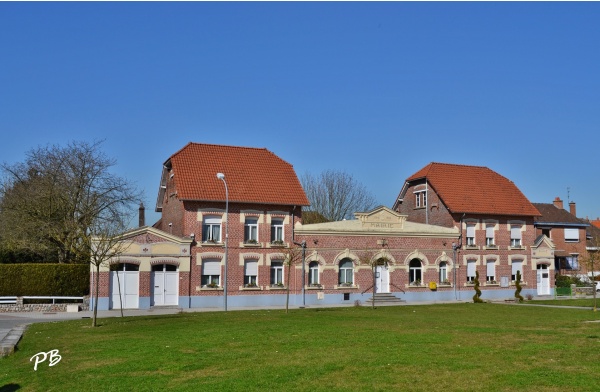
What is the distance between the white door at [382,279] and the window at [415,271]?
170cm

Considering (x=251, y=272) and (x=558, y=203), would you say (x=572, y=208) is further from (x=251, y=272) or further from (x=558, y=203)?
(x=251, y=272)

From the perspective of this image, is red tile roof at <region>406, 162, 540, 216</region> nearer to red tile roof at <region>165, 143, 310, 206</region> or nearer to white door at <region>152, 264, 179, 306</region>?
red tile roof at <region>165, 143, 310, 206</region>

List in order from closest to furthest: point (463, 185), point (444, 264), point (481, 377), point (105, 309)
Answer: point (481, 377), point (105, 309), point (444, 264), point (463, 185)

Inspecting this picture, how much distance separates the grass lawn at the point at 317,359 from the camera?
37.3ft

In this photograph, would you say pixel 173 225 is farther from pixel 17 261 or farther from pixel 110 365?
pixel 110 365

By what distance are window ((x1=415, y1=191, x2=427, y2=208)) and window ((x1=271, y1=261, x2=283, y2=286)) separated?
1357 cm

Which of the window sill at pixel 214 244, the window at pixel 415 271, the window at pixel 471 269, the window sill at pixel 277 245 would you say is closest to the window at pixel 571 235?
the window at pixel 471 269

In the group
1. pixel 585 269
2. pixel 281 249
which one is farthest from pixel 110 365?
pixel 585 269

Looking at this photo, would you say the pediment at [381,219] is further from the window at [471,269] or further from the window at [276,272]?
the window at [471,269]

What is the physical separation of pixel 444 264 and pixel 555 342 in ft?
90.1

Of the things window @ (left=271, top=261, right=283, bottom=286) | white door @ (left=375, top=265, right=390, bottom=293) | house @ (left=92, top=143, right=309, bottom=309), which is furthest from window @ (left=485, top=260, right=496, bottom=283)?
Answer: window @ (left=271, top=261, right=283, bottom=286)

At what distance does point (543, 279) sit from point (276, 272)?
68.6 ft

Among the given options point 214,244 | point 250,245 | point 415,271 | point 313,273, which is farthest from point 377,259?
point 214,244

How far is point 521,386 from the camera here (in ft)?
35.2
